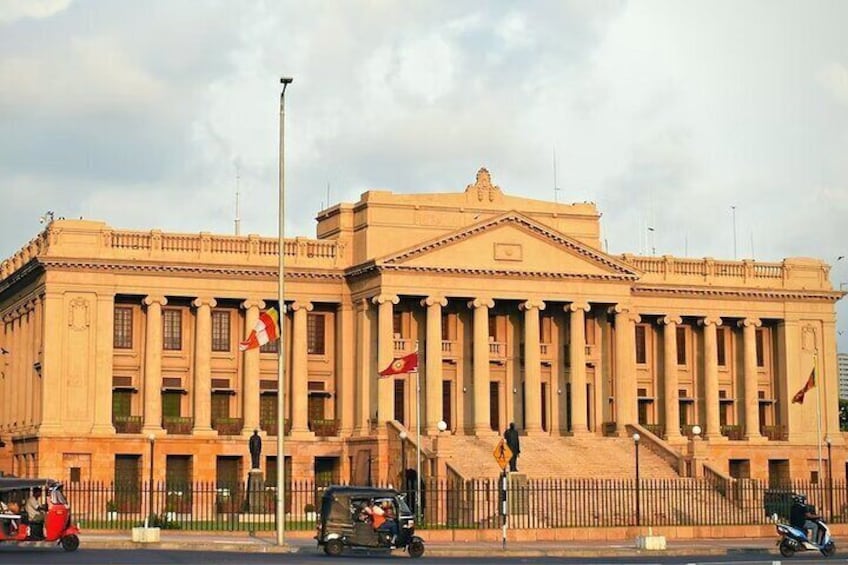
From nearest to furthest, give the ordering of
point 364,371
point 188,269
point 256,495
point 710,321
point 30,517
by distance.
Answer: point 30,517 → point 256,495 → point 188,269 → point 364,371 → point 710,321

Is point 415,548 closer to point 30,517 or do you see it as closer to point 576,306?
point 30,517

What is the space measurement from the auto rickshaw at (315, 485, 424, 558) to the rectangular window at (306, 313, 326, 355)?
3951 cm

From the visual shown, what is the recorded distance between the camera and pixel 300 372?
9100 centimetres

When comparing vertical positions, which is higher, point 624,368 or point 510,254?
point 510,254

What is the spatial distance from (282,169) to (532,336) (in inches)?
1449

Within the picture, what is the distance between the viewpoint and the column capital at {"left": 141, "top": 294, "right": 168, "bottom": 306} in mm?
88562

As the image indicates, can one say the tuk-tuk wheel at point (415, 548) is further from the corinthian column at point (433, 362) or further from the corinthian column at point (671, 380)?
the corinthian column at point (671, 380)

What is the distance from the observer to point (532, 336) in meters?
91.1

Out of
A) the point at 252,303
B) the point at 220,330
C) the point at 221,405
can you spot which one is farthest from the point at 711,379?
the point at 220,330

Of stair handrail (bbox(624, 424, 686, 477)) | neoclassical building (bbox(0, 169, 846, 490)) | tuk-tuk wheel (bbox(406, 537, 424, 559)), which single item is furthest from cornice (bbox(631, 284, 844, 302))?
tuk-tuk wheel (bbox(406, 537, 424, 559))

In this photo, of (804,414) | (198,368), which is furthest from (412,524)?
(804,414)

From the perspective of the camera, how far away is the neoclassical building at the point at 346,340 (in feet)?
286

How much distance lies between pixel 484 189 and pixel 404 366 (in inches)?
641

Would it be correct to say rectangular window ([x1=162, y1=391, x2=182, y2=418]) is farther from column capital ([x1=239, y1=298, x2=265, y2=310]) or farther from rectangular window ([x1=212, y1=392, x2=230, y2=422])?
column capital ([x1=239, y1=298, x2=265, y2=310])
